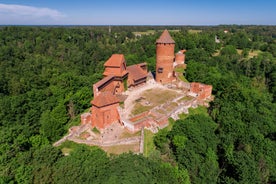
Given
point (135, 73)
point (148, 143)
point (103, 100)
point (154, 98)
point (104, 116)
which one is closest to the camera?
point (148, 143)

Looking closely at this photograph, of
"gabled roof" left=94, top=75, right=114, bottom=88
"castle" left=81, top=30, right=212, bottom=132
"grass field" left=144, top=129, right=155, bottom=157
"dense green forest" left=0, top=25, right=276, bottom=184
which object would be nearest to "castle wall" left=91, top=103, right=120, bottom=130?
"castle" left=81, top=30, right=212, bottom=132

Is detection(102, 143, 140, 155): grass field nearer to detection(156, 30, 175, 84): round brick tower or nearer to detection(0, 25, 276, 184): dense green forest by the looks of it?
detection(0, 25, 276, 184): dense green forest

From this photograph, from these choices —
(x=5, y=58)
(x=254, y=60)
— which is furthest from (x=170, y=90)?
(x=5, y=58)

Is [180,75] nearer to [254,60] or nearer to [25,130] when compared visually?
[254,60]

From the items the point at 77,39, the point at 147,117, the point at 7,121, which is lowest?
the point at 7,121

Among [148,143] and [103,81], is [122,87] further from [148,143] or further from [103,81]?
[148,143]

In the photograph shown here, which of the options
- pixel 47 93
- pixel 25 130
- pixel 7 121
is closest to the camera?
pixel 25 130

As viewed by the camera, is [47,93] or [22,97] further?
[47,93]

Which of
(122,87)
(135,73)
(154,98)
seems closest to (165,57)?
(135,73)
